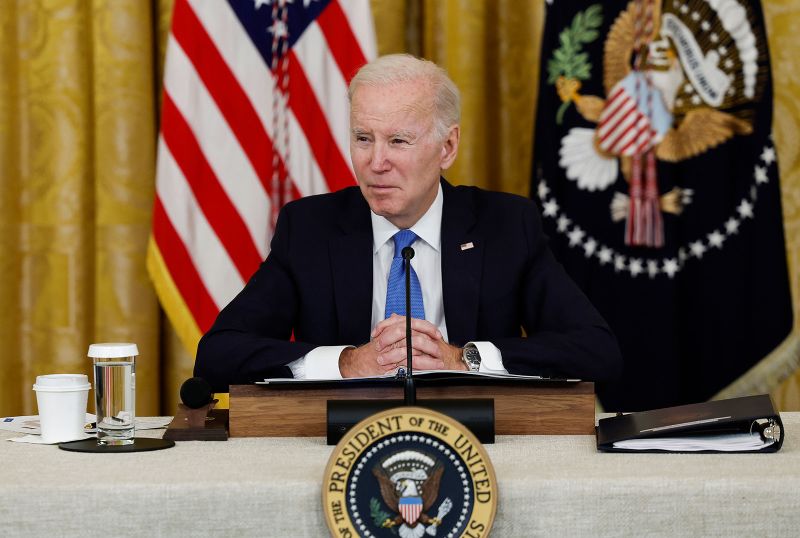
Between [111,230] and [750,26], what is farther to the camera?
[111,230]

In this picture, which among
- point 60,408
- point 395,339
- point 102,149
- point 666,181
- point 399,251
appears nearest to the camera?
point 60,408

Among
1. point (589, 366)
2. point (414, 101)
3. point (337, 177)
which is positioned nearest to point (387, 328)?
point (589, 366)

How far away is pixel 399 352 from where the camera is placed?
193 cm

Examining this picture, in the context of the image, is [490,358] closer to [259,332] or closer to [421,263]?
[421,263]

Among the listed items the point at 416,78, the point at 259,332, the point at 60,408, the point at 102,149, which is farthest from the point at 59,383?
the point at 102,149

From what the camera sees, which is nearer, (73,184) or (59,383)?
(59,383)

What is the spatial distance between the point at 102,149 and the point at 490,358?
1.98 m

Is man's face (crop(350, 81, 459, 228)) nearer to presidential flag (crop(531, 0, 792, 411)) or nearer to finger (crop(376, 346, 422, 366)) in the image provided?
finger (crop(376, 346, 422, 366))

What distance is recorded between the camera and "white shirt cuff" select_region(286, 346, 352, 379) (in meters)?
1.97

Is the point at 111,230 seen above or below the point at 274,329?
above

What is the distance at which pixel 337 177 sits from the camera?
10.8ft

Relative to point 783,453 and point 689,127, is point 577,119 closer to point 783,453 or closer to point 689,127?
point 689,127

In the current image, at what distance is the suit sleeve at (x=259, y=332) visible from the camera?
2.03 metres

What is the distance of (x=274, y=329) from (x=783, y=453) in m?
1.26
